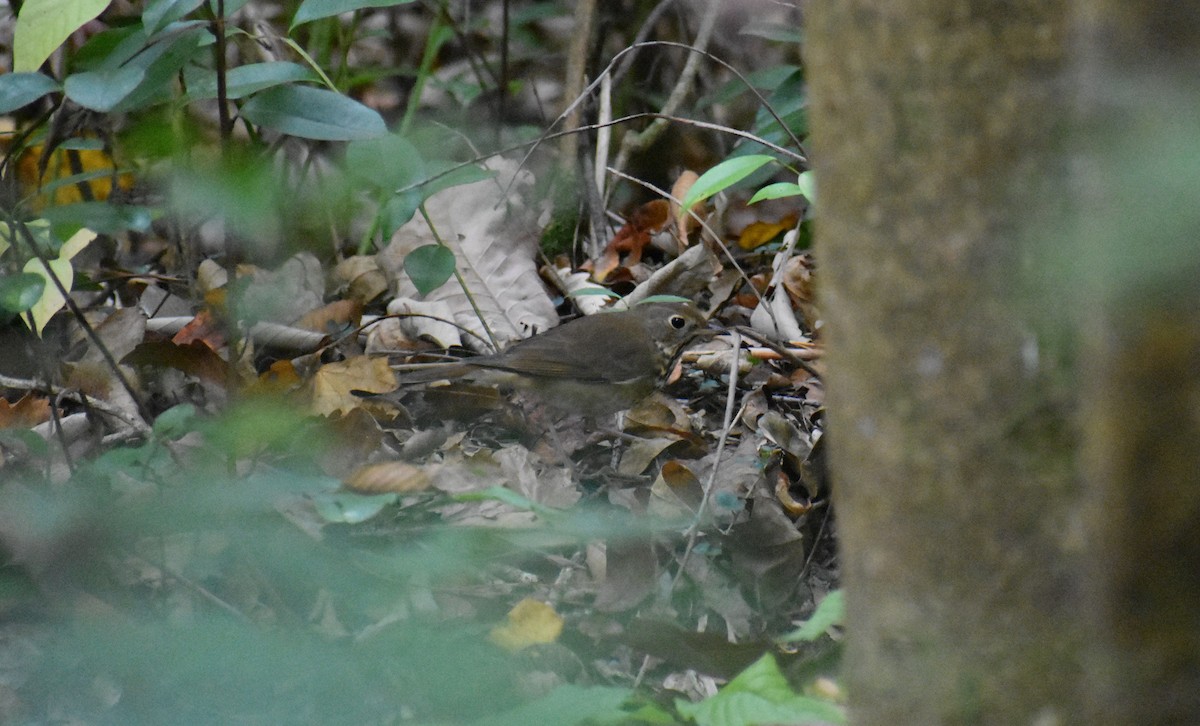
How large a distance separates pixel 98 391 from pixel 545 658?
2375 mm

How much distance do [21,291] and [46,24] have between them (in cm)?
64

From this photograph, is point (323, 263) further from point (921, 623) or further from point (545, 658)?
point (921, 623)

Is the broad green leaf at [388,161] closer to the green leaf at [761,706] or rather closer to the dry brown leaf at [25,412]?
the dry brown leaf at [25,412]

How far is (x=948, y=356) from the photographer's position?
1379 mm

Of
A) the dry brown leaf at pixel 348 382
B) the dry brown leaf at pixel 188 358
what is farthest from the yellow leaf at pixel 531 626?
the dry brown leaf at pixel 188 358

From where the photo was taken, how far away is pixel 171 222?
4770 millimetres

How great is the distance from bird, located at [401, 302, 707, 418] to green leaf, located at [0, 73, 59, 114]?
7.32ft

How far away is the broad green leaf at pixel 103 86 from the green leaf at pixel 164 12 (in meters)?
0.10

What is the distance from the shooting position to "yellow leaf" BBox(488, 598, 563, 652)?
2.40 meters

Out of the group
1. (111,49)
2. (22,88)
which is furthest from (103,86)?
(22,88)

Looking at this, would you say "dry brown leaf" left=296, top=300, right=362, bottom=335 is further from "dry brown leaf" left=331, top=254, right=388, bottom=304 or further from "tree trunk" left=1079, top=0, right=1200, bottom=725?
"tree trunk" left=1079, top=0, right=1200, bottom=725

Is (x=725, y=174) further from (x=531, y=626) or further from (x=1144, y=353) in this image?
(x=1144, y=353)

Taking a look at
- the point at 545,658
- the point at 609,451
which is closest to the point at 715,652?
the point at 545,658

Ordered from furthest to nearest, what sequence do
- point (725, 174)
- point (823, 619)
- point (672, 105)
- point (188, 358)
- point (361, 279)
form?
point (672, 105) < point (361, 279) < point (188, 358) < point (725, 174) < point (823, 619)
